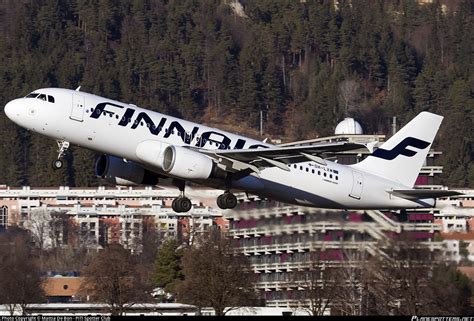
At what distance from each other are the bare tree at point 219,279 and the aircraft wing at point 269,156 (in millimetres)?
16889

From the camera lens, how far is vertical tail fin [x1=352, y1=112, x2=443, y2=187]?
77875 mm

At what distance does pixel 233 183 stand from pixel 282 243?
28.7 ft

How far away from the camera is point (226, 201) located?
72.6 metres

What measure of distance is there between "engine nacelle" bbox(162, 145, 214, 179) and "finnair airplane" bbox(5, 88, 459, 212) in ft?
0.13

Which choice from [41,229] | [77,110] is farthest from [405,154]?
[41,229]

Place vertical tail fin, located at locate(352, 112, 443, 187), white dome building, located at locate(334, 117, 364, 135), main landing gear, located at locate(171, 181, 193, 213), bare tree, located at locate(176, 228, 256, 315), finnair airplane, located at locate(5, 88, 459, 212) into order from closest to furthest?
finnair airplane, located at locate(5, 88, 459, 212) → main landing gear, located at locate(171, 181, 193, 213) → vertical tail fin, located at locate(352, 112, 443, 187) → bare tree, located at locate(176, 228, 256, 315) → white dome building, located at locate(334, 117, 364, 135)

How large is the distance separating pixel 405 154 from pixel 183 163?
489 inches

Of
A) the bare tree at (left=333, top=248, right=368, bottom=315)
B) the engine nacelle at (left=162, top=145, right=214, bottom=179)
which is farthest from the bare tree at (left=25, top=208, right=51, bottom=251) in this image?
the engine nacelle at (left=162, top=145, right=214, bottom=179)

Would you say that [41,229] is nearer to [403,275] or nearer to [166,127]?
[403,275]

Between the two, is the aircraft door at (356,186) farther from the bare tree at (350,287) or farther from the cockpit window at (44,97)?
the cockpit window at (44,97)

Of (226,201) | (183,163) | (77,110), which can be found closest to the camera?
(77,110)

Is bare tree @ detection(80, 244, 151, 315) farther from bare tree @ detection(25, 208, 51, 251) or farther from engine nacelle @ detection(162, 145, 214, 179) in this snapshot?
bare tree @ detection(25, 208, 51, 251)

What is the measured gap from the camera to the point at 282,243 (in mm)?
81500

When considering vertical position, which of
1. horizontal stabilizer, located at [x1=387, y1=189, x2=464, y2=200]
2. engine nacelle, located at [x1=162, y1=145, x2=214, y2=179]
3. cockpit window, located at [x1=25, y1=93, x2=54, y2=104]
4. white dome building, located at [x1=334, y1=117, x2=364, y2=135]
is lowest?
horizontal stabilizer, located at [x1=387, y1=189, x2=464, y2=200]
